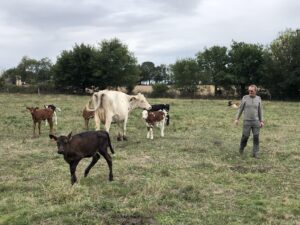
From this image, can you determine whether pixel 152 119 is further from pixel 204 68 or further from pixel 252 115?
pixel 204 68

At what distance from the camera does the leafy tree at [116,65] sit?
67.0 meters

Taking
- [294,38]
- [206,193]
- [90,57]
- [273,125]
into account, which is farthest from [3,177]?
[90,57]

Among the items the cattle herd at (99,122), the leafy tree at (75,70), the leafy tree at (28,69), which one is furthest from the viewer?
the leafy tree at (28,69)

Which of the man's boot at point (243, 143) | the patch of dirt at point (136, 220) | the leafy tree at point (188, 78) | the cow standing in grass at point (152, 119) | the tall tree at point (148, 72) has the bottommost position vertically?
the patch of dirt at point (136, 220)

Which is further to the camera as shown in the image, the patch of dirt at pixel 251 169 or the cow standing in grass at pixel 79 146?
the patch of dirt at pixel 251 169

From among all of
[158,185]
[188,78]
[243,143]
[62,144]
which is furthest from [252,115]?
[188,78]

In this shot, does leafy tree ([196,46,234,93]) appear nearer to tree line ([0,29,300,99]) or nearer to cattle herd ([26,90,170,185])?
tree line ([0,29,300,99])

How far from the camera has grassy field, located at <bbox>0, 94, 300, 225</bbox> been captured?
7426 mm

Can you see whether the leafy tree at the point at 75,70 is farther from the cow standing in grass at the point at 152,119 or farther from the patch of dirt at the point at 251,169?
the patch of dirt at the point at 251,169

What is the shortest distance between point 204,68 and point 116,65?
17571 millimetres

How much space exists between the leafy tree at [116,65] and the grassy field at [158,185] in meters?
50.4

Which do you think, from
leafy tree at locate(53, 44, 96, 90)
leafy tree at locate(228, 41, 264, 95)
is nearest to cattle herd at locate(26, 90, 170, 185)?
leafy tree at locate(53, 44, 96, 90)

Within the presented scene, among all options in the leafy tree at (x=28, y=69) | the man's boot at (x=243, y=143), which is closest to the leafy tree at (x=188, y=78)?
the leafy tree at (x=28, y=69)

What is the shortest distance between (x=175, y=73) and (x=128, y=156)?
6269 centimetres
